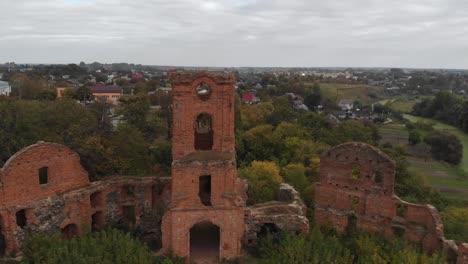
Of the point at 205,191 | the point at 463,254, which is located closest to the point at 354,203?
the point at 463,254

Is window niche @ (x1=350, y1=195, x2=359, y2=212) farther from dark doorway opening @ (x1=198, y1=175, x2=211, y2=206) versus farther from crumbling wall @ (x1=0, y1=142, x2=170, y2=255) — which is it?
crumbling wall @ (x1=0, y1=142, x2=170, y2=255)

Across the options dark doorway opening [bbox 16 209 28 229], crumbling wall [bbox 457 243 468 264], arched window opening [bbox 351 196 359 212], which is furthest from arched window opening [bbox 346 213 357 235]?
dark doorway opening [bbox 16 209 28 229]

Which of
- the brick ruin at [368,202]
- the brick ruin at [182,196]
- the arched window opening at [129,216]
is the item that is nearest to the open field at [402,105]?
the brick ruin at [368,202]

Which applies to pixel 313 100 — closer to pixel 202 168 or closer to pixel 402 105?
pixel 402 105

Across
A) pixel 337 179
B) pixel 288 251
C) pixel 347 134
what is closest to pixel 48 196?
pixel 288 251

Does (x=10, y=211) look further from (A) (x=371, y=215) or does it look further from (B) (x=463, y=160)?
(B) (x=463, y=160)
